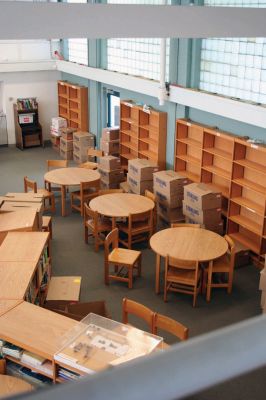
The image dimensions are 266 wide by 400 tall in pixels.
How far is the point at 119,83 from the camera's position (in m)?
10.9

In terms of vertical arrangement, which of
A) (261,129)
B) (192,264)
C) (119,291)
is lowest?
(119,291)

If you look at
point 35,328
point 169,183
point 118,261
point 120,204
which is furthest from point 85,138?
point 35,328

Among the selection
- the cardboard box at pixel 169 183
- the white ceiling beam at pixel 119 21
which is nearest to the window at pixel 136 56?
the cardboard box at pixel 169 183

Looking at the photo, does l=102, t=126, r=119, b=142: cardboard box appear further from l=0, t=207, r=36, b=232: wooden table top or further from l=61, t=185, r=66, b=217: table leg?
l=0, t=207, r=36, b=232: wooden table top

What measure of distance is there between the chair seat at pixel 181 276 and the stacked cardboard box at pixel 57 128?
27.0 ft

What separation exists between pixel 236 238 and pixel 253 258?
48cm

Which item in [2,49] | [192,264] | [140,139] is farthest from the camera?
[2,49]

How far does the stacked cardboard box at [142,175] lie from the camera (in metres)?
9.05

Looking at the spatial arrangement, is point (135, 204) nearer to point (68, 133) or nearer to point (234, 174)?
point (234, 174)

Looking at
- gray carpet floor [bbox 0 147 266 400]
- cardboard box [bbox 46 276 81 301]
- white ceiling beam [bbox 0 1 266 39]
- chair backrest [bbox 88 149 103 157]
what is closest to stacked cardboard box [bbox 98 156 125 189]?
chair backrest [bbox 88 149 103 157]

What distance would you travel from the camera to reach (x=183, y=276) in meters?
6.29

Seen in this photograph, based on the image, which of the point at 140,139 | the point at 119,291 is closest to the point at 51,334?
the point at 119,291

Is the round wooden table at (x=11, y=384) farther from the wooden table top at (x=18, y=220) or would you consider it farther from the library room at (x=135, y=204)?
the wooden table top at (x=18, y=220)

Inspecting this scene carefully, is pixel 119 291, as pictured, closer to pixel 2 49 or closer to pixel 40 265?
pixel 40 265
